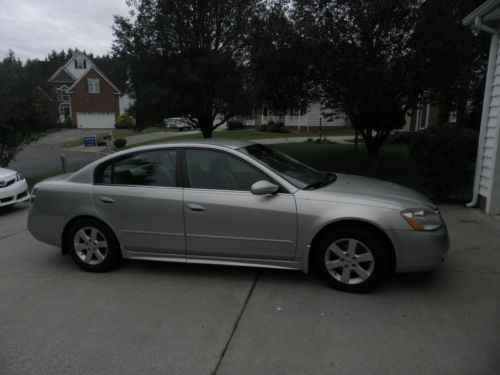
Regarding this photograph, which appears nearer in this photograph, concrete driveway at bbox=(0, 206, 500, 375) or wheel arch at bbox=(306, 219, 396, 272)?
concrete driveway at bbox=(0, 206, 500, 375)

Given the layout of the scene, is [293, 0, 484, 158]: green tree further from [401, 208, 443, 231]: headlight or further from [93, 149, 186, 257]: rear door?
[93, 149, 186, 257]: rear door

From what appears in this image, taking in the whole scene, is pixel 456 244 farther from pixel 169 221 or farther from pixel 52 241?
pixel 52 241

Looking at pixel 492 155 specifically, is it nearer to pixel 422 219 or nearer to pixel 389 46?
pixel 389 46

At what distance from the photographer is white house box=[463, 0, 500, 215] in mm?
6746

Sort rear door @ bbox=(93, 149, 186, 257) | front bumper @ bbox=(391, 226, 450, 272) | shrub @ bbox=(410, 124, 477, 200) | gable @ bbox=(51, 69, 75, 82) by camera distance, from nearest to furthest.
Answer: front bumper @ bbox=(391, 226, 450, 272) < rear door @ bbox=(93, 149, 186, 257) < shrub @ bbox=(410, 124, 477, 200) < gable @ bbox=(51, 69, 75, 82)

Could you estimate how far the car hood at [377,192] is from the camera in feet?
12.8

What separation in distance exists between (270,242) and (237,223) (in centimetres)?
39

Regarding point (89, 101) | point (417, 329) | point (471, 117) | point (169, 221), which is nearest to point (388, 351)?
point (417, 329)

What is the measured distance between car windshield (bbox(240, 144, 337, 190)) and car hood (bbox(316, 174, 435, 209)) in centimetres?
17

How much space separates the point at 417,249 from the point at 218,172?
7.01 ft

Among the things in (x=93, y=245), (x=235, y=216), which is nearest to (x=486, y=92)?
(x=235, y=216)

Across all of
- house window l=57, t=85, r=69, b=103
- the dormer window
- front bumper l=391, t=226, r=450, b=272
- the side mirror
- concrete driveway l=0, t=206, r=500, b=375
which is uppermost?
the dormer window

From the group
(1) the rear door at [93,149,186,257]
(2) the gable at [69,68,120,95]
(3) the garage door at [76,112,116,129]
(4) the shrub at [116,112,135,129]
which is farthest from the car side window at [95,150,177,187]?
(2) the gable at [69,68,120,95]

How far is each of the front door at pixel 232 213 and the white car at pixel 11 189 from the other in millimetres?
5446
